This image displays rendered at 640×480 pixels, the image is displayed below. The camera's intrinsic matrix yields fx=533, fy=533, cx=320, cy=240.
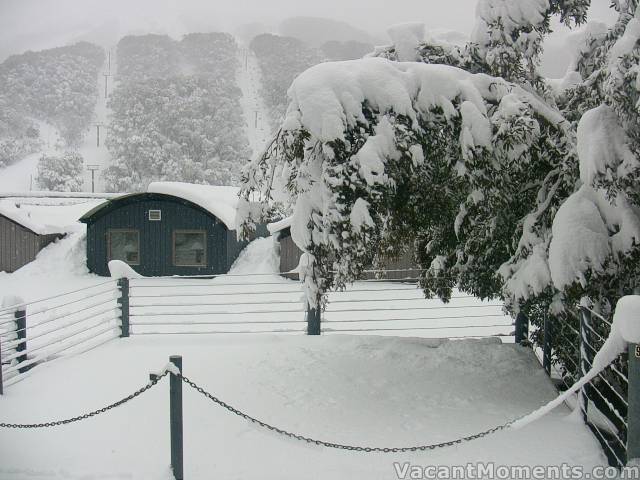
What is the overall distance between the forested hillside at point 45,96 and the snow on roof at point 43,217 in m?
35.1

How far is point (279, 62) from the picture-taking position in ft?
237

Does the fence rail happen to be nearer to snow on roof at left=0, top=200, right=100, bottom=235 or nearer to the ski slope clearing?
the ski slope clearing

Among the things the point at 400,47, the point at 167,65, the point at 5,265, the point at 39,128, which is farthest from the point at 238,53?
the point at 400,47

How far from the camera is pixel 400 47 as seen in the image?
273 inches

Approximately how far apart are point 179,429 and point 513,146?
4.02 m

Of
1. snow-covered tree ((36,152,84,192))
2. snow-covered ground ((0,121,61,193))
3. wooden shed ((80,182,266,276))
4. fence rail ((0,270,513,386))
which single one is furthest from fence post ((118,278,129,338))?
snow-covered ground ((0,121,61,193))

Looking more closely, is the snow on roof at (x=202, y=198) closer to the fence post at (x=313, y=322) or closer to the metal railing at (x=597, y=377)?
the fence post at (x=313, y=322)

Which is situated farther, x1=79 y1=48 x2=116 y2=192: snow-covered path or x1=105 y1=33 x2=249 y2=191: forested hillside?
x1=79 y1=48 x2=116 y2=192: snow-covered path

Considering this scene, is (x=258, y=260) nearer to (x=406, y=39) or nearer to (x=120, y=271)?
(x=120, y=271)

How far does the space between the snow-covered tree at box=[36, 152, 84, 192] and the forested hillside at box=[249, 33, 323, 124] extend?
21.7m

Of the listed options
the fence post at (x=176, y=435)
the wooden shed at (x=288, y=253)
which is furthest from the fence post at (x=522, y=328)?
the wooden shed at (x=288, y=253)

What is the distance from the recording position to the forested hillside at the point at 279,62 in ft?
208

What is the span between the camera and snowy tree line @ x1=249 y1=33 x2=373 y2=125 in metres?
63.1

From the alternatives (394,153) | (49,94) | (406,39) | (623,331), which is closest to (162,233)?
(406,39)
